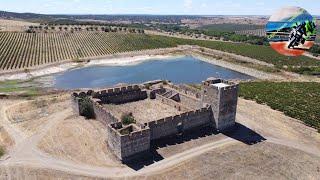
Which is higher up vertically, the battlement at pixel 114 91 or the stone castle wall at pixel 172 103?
the battlement at pixel 114 91

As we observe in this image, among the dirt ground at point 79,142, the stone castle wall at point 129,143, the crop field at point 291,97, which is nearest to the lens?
the stone castle wall at point 129,143

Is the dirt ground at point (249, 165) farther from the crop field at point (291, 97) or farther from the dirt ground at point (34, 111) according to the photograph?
the dirt ground at point (34, 111)

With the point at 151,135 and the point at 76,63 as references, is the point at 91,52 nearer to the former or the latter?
the point at 76,63

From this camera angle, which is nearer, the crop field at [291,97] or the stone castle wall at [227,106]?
the stone castle wall at [227,106]

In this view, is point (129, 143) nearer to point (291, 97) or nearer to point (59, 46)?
point (291, 97)

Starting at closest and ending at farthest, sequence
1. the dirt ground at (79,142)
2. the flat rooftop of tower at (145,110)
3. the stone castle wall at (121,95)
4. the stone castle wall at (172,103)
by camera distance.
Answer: the dirt ground at (79,142), the flat rooftop of tower at (145,110), the stone castle wall at (172,103), the stone castle wall at (121,95)

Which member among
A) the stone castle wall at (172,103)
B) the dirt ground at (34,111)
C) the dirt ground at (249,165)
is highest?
the stone castle wall at (172,103)

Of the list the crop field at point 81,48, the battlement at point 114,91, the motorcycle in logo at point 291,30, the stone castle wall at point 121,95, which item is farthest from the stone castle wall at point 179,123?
the crop field at point 81,48
